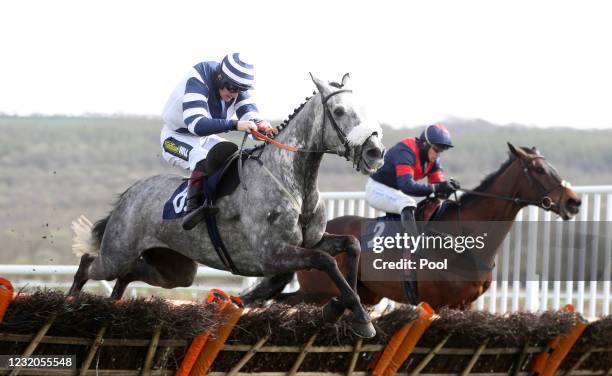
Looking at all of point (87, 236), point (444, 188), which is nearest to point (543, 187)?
point (444, 188)

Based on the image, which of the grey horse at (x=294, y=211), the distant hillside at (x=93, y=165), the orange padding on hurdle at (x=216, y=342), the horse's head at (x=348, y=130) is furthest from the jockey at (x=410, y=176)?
the distant hillside at (x=93, y=165)

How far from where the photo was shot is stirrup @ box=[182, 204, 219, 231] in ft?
20.9

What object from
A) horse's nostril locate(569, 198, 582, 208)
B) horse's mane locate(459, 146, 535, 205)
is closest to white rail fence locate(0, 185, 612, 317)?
horse's nostril locate(569, 198, 582, 208)

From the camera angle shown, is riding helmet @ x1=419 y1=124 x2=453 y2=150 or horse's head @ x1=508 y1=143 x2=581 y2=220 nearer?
horse's head @ x1=508 y1=143 x2=581 y2=220

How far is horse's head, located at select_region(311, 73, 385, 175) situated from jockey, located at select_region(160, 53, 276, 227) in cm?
46

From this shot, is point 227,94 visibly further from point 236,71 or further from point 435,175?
point 435,175

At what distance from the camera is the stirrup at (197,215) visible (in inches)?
251

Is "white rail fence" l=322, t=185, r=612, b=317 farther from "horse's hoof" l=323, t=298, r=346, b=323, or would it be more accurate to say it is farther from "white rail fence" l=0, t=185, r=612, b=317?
"horse's hoof" l=323, t=298, r=346, b=323

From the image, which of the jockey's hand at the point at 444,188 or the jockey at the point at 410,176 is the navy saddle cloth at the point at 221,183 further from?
the jockey's hand at the point at 444,188

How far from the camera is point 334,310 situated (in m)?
5.78

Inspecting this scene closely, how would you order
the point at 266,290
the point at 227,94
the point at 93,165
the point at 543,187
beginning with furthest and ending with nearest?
the point at 93,165, the point at 543,187, the point at 266,290, the point at 227,94

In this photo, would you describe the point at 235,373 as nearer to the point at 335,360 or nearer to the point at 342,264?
the point at 335,360

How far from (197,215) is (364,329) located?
127 cm

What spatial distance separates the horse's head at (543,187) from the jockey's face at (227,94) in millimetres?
2831
